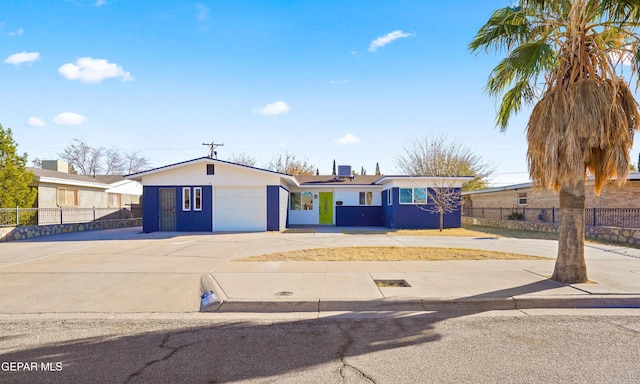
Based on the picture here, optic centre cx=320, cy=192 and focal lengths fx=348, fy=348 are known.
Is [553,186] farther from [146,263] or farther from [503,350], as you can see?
[146,263]

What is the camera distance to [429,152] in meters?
36.2

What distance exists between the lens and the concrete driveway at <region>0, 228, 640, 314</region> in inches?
239

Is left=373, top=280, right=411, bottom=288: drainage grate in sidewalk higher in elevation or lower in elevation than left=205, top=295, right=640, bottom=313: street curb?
higher

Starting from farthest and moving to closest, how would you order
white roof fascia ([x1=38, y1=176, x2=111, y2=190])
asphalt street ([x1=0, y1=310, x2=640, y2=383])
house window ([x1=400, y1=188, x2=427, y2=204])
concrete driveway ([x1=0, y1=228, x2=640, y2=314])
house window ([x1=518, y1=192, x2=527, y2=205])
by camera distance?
house window ([x1=518, y1=192, x2=527, y2=205]) → white roof fascia ([x1=38, y1=176, x2=111, y2=190]) → house window ([x1=400, y1=188, x2=427, y2=204]) → concrete driveway ([x1=0, y1=228, x2=640, y2=314]) → asphalt street ([x1=0, y1=310, x2=640, y2=383])

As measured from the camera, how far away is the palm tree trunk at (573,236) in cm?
693

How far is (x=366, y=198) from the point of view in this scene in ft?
79.8

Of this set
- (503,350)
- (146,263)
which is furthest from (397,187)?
(503,350)

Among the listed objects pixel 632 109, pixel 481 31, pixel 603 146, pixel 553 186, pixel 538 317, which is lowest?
pixel 538 317

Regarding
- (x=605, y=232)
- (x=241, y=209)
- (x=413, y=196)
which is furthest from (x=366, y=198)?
(x=605, y=232)

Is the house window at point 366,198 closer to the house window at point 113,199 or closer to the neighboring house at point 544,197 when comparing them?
the neighboring house at point 544,197

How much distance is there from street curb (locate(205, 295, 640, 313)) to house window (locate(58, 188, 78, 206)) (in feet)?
77.4

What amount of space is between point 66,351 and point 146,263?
5.44 meters

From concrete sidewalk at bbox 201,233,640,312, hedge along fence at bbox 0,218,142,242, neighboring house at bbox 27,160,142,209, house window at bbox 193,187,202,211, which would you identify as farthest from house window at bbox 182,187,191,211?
concrete sidewalk at bbox 201,233,640,312

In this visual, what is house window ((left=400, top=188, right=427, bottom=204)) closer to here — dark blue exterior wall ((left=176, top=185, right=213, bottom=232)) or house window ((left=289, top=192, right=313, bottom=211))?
house window ((left=289, top=192, right=313, bottom=211))
